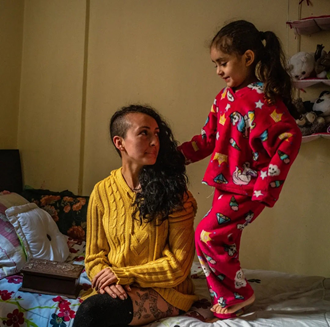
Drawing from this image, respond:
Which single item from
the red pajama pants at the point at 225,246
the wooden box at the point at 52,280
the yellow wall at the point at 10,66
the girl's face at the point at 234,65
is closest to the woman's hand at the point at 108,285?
the wooden box at the point at 52,280

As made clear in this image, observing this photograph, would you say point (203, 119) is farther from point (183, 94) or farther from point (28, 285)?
point (28, 285)

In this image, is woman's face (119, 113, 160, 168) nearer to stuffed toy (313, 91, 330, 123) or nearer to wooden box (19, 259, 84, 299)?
wooden box (19, 259, 84, 299)

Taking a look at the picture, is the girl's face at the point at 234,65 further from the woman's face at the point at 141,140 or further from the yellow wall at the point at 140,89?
the yellow wall at the point at 140,89

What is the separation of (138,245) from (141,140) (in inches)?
16.5

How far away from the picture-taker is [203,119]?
2650 mm

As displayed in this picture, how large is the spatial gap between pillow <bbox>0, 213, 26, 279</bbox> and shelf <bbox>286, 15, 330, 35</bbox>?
1.96m

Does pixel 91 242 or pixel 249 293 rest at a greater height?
pixel 91 242

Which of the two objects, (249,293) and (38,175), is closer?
(249,293)

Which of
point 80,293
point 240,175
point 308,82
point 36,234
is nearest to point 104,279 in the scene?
point 80,293

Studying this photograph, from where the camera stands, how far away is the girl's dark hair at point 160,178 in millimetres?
1526

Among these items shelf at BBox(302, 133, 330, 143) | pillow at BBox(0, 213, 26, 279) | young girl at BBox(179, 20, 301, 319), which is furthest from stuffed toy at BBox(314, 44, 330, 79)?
pillow at BBox(0, 213, 26, 279)

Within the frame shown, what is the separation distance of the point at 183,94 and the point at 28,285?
1.59m

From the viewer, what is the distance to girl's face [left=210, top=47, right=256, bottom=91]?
5.08 feet

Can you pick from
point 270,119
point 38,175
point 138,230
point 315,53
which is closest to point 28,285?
point 138,230
